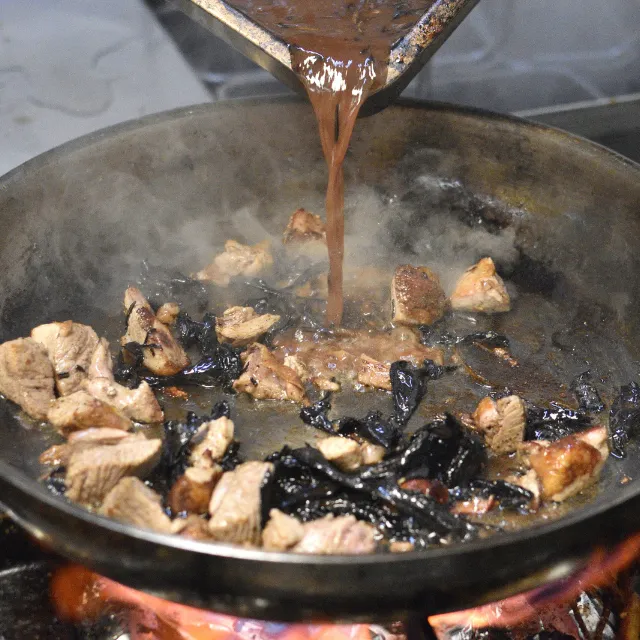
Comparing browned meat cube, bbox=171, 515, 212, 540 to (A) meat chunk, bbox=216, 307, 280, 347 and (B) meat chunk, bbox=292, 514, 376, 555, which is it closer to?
(B) meat chunk, bbox=292, 514, 376, 555

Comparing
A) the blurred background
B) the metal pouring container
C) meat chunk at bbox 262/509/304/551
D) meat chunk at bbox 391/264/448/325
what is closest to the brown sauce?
the metal pouring container

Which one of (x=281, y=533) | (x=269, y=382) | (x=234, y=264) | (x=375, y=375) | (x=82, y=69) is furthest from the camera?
(x=82, y=69)

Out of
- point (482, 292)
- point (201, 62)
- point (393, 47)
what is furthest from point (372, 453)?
point (201, 62)

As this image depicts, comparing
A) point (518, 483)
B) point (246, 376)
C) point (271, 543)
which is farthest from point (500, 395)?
point (271, 543)

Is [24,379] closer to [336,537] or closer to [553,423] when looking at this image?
[336,537]

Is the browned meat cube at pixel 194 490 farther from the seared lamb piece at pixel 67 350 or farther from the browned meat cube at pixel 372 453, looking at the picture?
the seared lamb piece at pixel 67 350

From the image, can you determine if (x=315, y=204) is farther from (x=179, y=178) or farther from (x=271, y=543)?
(x=271, y=543)

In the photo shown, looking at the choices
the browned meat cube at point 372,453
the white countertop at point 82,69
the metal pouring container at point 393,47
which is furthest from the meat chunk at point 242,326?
the white countertop at point 82,69
